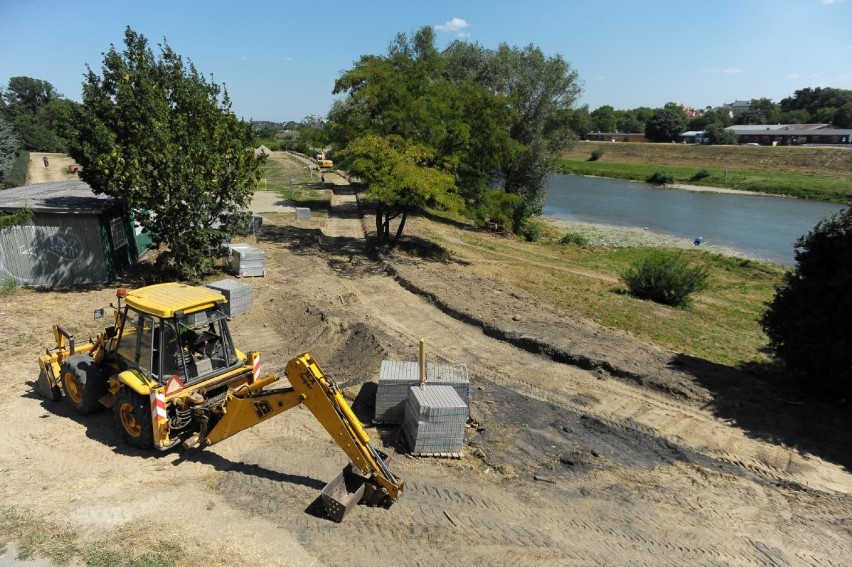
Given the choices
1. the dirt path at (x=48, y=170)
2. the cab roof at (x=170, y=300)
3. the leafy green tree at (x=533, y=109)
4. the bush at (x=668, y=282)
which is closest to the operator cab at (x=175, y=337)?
the cab roof at (x=170, y=300)

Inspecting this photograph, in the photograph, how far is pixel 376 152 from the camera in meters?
20.1

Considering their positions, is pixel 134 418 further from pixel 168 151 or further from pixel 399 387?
pixel 168 151

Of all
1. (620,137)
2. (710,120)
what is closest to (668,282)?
(620,137)

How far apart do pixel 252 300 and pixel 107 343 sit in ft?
21.6

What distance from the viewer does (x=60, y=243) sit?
51.5ft

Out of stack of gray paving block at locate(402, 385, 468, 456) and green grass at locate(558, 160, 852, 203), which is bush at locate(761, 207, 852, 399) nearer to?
stack of gray paving block at locate(402, 385, 468, 456)

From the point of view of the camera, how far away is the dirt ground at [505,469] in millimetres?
6547

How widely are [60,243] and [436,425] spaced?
44.7 feet

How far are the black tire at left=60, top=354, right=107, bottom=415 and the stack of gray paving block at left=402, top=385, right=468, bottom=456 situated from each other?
518 cm

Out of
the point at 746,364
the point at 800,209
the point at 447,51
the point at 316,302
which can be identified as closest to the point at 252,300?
the point at 316,302

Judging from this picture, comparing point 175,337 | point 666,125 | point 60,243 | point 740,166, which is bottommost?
point 175,337

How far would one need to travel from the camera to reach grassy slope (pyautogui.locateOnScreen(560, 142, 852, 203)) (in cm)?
6116

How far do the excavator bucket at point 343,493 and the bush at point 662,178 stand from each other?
71.8 meters

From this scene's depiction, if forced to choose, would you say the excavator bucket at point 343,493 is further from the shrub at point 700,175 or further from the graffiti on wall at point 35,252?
the shrub at point 700,175
